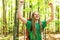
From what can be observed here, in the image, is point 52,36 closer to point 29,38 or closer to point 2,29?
point 2,29

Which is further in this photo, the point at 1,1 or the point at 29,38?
the point at 1,1

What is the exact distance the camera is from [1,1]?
324 cm

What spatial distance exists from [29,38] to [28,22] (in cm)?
20

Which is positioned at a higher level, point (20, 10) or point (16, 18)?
point (20, 10)

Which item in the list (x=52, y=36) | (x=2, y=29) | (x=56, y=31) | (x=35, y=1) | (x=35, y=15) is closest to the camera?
(x=35, y=15)

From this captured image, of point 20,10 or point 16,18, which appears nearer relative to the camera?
point 20,10

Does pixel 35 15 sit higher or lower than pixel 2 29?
higher

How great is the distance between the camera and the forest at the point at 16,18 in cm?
221

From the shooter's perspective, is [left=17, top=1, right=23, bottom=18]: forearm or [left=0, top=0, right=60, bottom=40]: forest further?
[left=0, top=0, right=60, bottom=40]: forest

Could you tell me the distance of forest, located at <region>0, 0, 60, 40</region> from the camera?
7.26ft

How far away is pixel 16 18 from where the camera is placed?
79.9 inches

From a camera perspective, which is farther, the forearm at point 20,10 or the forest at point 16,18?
the forest at point 16,18

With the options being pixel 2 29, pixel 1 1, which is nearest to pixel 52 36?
pixel 2 29

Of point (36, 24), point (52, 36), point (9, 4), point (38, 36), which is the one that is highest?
point (9, 4)
